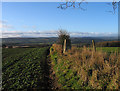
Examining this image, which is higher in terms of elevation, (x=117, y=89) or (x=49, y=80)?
(x=117, y=89)

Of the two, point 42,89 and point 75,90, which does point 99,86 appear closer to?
point 75,90

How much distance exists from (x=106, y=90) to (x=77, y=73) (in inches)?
105

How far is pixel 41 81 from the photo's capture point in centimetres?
809

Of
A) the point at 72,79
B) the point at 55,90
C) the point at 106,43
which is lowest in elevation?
the point at 55,90

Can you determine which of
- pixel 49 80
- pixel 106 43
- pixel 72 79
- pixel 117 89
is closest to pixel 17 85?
pixel 49 80

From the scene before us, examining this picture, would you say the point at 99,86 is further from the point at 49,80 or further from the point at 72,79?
the point at 49,80

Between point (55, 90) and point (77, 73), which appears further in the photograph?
point (77, 73)

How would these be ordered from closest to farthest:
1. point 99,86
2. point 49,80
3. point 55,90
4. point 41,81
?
1. point 99,86
2. point 55,90
3. point 41,81
4. point 49,80

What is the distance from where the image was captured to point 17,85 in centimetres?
776

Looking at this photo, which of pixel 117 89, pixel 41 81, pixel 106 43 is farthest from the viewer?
pixel 106 43

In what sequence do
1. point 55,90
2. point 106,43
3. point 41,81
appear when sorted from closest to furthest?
point 55,90
point 41,81
point 106,43

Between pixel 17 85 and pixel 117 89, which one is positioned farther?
pixel 17 85

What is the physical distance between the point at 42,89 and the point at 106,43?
20.6 meters

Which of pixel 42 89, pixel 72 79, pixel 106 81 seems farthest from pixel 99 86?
pixel 42 89
